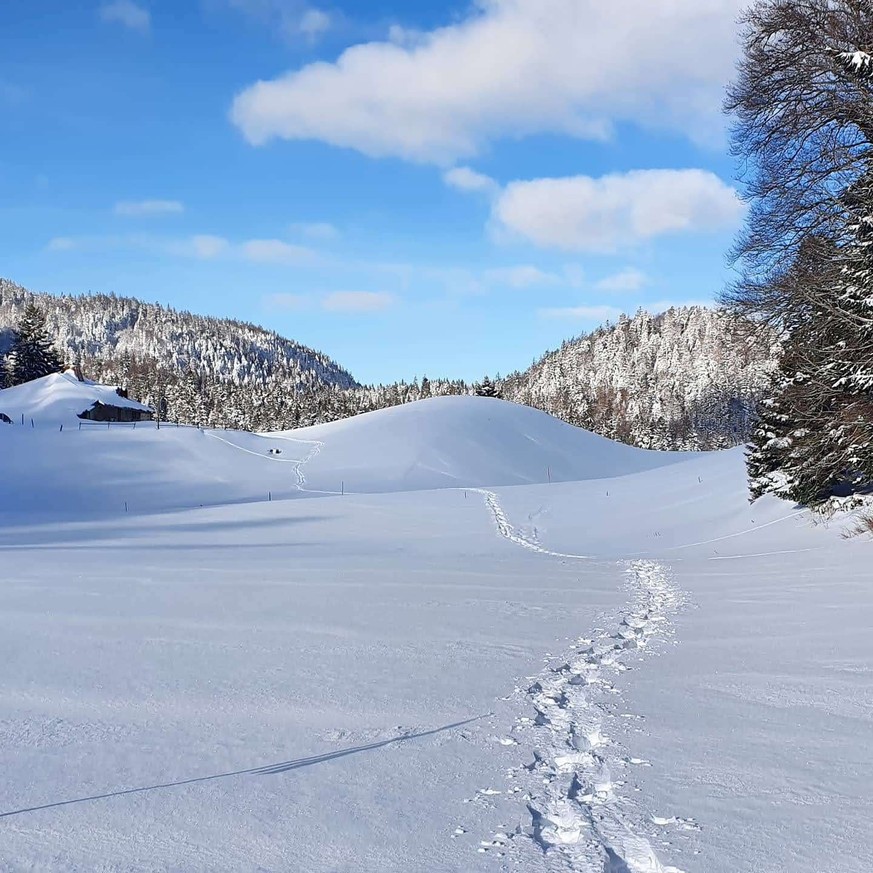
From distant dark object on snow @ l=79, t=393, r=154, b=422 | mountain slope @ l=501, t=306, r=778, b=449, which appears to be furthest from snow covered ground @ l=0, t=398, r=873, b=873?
mountain slope @ l=501, t=306, r=778, b=449

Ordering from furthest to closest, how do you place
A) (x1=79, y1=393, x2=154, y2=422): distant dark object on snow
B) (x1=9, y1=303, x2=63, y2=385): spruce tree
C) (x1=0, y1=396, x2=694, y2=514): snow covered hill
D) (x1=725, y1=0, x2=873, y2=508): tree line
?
(x1=9, y1=303, x2=63, y2=385): spruce tree, (x1=79, y1=393, x2=154, y2=422): distant dark object on snow, (x1=0, y1=396, x2=694, y2=514): snow covered hill, (x1=725, y1=0, x2=873, y2=508): tree line

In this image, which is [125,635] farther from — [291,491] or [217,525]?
[291,491]

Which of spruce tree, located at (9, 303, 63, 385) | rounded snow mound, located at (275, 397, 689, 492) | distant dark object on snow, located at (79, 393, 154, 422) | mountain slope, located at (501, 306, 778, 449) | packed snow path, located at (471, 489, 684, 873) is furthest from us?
mountain slope, located at (501, 306, 778, 449)

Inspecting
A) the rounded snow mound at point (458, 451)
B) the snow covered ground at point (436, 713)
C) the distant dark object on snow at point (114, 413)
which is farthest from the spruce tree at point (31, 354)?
the snow covered ground at point (436, 713)

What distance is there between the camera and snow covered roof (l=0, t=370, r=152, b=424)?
180ft

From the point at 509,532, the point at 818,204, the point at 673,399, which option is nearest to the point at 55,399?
the point at 509,532

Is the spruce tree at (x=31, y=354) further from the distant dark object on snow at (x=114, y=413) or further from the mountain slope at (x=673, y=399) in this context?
the mountain slope at (x=673, y=399)

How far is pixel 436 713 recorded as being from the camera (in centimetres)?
492

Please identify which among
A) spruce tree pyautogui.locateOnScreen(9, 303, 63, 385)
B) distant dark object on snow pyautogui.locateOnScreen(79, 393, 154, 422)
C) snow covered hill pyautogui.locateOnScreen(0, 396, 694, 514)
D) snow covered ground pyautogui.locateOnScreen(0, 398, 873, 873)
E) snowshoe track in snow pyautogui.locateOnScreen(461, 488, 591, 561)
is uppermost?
spruce tree pyautogui.locateOnScreen(9, 303, 63, 385)

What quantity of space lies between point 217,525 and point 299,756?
22.3 metres

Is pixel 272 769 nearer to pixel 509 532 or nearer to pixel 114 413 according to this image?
pixel 509 532

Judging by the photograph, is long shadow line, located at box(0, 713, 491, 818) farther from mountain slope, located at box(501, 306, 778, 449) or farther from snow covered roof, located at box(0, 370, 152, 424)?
mountain slope, located at box(501, 306, 778, 449)

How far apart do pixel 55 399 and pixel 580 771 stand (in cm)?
6293

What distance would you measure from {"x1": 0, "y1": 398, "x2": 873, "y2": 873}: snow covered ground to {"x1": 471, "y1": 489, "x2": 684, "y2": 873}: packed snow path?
17mm
